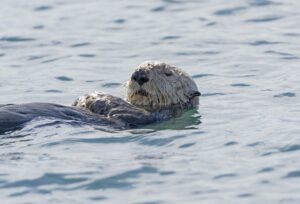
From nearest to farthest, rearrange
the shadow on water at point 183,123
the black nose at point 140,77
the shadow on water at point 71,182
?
the shadow on water at point 71,182, the shadow on water at point 183,123, the black nose at point 140,77

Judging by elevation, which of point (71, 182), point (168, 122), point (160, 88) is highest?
point (160, 88)

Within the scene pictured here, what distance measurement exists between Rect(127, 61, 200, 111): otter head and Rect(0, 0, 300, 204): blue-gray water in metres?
0.24

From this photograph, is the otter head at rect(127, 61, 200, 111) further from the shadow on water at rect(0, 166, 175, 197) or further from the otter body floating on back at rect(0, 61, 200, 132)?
the shadow on water at rect(0, 166, 175, 197)

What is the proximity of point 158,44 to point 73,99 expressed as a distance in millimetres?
2715

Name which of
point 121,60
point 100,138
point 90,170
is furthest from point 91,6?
point 90,170

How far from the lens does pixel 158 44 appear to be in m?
13.2

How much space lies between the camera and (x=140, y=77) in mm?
9539

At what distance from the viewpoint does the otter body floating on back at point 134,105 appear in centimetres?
890

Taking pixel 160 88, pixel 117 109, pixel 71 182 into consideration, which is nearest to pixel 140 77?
pixel 160 88

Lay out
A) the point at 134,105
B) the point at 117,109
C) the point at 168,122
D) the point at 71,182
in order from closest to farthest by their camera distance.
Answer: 1. the point at 71,182
2. the point at 117,109
3. the point at 168,122
4. the point at 134,105

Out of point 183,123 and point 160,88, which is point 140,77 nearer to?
point 160,88

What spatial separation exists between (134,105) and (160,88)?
1.04ft

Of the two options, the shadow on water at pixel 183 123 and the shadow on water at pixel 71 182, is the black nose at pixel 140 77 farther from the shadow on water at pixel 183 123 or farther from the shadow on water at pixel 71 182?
the shadow on water at pixel 71 182

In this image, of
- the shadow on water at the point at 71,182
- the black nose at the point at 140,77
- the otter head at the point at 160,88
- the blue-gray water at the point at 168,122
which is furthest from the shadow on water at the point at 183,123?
the shadow on water at the point at 71,182
